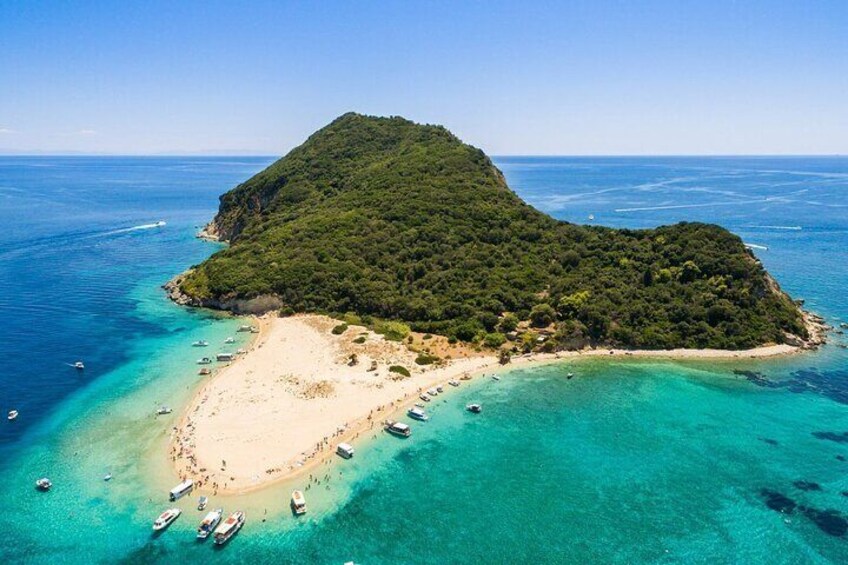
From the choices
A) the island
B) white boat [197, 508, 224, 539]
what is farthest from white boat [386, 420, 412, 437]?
white boat [197, 508, 224, 539]

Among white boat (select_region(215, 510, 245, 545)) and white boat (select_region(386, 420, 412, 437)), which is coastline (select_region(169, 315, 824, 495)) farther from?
white boat (select_region(215, 510, 245, 545))

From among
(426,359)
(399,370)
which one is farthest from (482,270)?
(399,370)

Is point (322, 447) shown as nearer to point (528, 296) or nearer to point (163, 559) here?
point (163, 559)

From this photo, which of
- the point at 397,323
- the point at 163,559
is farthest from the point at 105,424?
the point at 397,323

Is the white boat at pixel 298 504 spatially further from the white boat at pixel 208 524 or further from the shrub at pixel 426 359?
the shrub at pixel 426 359

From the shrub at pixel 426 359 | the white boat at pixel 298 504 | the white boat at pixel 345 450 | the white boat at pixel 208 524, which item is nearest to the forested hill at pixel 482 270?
the shrub at pixel 426 359

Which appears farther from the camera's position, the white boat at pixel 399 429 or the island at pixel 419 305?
the island at pixel 419 305
